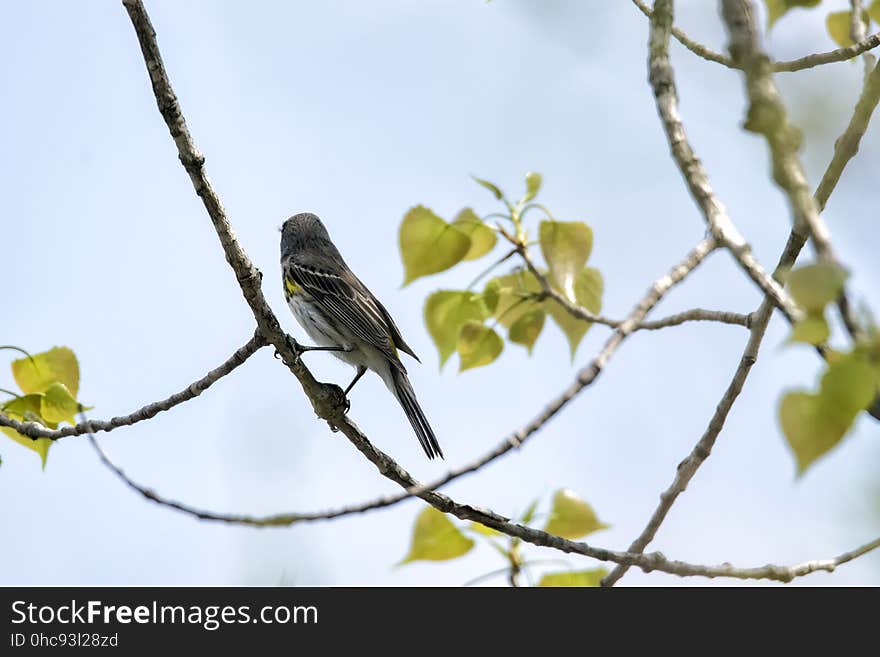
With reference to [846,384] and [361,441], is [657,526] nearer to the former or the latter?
[361,441]

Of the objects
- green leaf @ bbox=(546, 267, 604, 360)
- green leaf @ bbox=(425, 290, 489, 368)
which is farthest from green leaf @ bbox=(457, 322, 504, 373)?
green leaf @ bbox=(546, 267, 604, 360)

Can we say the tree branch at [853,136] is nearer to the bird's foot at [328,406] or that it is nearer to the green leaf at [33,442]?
the bird's foot at [328,406]

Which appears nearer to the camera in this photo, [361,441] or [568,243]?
[568,243]

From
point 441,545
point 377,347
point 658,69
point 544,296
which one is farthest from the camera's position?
point 377,347

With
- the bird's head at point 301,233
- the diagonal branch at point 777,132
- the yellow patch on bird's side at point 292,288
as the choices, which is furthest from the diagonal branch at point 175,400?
the bird's head at point 301,233

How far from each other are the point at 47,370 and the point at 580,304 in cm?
191

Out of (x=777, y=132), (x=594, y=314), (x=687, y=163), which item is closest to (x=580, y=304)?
(x=594, y=314)

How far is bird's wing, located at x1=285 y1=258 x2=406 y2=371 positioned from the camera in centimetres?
696

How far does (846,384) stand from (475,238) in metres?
1.42

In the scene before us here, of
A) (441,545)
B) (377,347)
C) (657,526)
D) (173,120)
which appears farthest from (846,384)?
(377,347)

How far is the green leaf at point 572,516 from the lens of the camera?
95.4 inches

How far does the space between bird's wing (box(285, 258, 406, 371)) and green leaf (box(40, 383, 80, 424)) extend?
11.7 feet

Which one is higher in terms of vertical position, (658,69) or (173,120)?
(173,120)

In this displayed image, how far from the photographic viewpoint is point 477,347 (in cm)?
281
